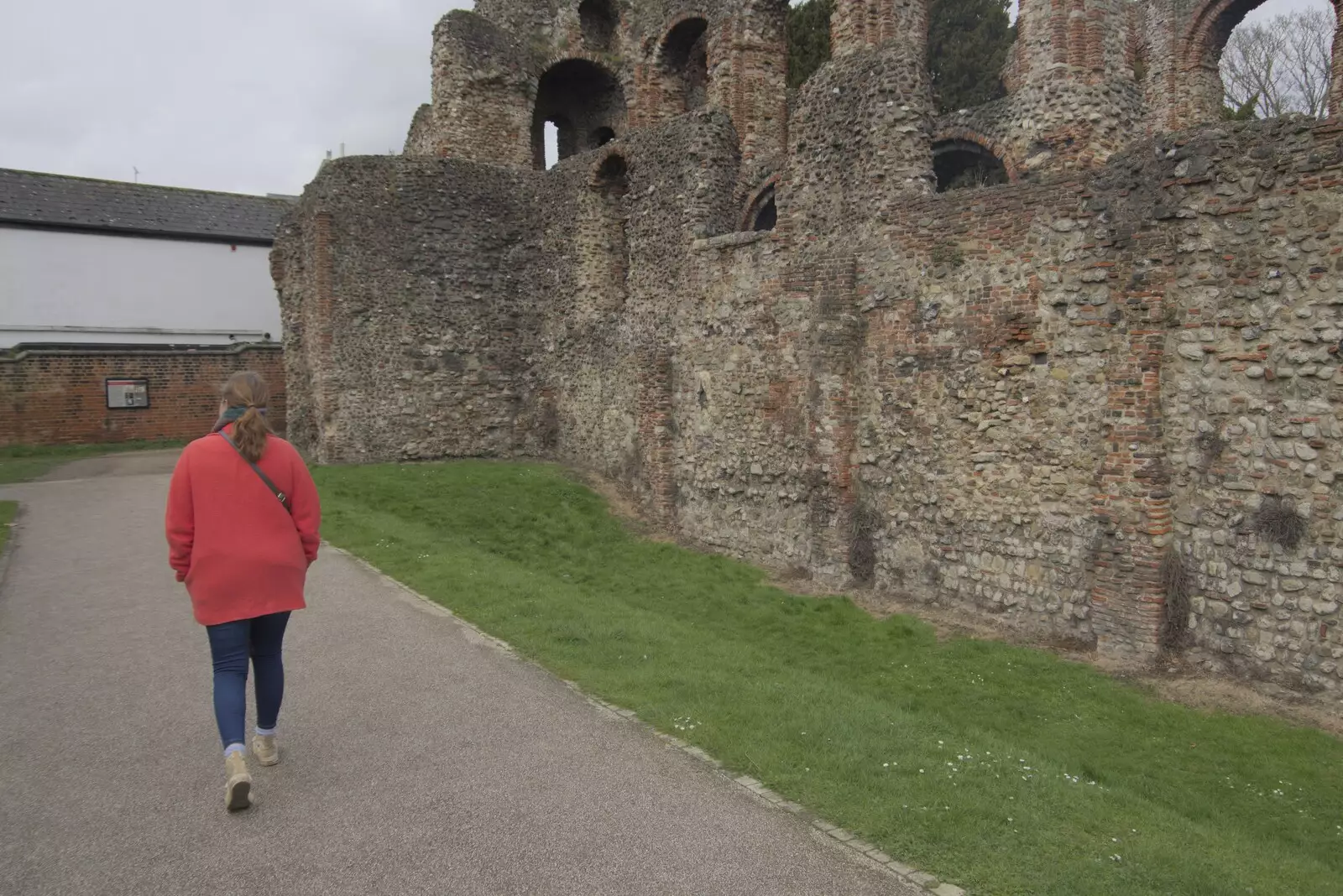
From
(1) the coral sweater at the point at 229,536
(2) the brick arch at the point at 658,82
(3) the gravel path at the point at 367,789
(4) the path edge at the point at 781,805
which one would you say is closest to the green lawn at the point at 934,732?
(4) the path edge at the point at 781,805

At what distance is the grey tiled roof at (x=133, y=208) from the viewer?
97.3 ft

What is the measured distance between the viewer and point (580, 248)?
18.2m

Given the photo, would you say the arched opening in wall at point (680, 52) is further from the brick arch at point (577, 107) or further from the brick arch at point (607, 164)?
the brick arch at point (577, 107)

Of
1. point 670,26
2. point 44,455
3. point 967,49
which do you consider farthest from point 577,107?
point 44,455

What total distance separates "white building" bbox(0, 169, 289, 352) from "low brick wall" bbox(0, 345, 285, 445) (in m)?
5.86

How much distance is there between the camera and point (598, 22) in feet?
80.1

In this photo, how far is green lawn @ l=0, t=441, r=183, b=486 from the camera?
18.2 m

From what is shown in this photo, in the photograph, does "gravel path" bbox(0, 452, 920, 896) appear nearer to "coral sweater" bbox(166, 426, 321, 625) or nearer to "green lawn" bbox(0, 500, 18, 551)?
"coral sweater" bbox(166, 426, 321, 625)

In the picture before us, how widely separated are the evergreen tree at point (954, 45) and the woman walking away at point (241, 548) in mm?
27394

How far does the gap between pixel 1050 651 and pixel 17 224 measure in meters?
31.9

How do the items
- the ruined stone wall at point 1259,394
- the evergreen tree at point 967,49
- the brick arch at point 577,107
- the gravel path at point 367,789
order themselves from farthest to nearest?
the evergreen tree at point 967,49 < the brick arch at point 577,107 < the ruined stone wall at point 1259,394 < the gravel path at point 367,789

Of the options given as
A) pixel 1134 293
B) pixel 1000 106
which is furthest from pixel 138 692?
pixel 1000 106

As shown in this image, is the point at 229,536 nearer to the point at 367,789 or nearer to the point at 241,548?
the point at 241,548

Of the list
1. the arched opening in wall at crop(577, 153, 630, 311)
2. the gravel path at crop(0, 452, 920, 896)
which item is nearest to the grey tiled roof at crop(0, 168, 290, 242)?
the arched opening in wall at crop(577, 153, 630, 311)
